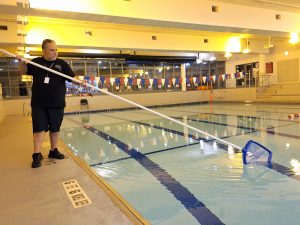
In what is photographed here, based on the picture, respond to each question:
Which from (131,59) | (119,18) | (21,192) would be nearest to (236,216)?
(21,192)

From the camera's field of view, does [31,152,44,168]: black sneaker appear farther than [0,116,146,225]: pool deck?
Yes

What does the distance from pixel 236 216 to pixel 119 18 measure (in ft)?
16.8

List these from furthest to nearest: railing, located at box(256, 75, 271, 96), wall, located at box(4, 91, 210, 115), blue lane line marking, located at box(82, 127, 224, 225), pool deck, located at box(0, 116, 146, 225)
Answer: railing, located at box(256, 75, 271, 96) < wall, located at box(4, 91, 210, 115) < blue lane line marking, located at box(82, 127, 224, 225) < pool deck, located at box(0, 116, 146, 225)

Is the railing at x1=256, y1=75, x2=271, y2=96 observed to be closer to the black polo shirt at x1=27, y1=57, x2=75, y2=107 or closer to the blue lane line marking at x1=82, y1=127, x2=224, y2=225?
the blue lane line marking at x1=82, y1=127, x2=224, y2=225

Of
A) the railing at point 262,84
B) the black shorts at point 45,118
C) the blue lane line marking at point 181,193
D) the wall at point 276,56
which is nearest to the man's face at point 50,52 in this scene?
the black shorts at point 45,118

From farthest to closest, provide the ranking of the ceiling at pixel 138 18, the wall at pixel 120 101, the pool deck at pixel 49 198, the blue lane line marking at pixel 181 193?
the wall at pixel 120 101
the ceiling at pixel 138 18
the blue lane line marking at pixel 181 193
the pool deck at pixel 49 198

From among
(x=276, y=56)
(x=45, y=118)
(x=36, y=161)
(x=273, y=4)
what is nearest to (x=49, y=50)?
(x=45, y=118)

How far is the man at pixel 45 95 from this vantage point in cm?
247

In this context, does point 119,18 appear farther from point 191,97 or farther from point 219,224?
point 191,97

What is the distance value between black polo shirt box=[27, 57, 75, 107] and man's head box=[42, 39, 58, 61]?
56 millimetres

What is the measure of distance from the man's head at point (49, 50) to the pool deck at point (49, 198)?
118 centimetres

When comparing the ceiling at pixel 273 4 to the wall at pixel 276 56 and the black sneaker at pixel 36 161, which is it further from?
the wall at pixel 276 56

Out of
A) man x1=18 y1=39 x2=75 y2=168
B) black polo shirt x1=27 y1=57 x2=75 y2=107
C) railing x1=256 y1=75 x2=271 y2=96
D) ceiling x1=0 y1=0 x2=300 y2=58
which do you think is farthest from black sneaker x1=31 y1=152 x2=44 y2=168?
railing x1=256 y1=75 x2=271 y2=96

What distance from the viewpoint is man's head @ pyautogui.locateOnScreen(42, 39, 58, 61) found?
248cm
